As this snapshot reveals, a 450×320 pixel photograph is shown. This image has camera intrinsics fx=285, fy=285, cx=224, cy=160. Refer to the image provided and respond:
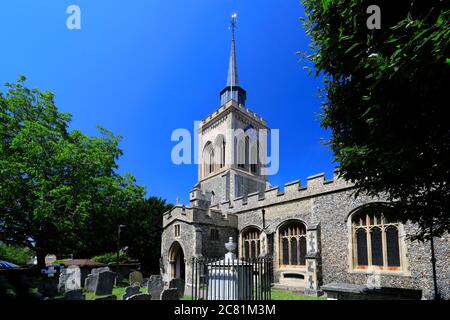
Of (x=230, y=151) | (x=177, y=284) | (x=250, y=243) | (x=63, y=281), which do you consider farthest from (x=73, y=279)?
(x=230, y=151)

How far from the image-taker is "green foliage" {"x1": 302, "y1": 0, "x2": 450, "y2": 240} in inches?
161

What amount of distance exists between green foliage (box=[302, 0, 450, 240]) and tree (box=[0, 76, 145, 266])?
15.3 metres

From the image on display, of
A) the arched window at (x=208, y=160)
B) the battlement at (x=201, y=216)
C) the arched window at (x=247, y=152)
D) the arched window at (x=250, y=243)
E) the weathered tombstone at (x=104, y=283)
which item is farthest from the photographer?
the arched window at (x=208, y=160)

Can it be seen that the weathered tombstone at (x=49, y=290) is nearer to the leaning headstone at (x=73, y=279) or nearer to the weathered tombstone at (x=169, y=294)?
the leaning headstone at (x=73, y=279)

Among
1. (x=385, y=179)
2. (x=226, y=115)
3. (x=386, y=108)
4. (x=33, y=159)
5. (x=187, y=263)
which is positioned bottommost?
(x=187, y=263)

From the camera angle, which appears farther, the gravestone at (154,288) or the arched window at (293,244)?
the arched window at (293,244)

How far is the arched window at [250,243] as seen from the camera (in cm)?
1817

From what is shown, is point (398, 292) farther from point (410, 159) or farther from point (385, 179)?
point (410, 159)

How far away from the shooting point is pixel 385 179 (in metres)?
6.12

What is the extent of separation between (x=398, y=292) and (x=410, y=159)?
790cm

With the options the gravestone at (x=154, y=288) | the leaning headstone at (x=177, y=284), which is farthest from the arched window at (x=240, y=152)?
the gravestone at (x=154, y=288)

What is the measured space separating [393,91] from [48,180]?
18.4 metres
